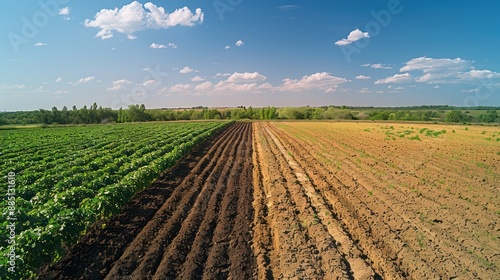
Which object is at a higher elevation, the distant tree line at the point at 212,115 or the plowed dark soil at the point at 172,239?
the distant tree line at the point at 212,115

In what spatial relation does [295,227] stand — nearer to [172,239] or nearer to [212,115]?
[172,239]

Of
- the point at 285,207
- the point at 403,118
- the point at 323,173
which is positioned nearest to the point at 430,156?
the point at 323,173

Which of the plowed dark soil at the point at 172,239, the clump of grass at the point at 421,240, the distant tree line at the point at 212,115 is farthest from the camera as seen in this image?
the distant tree line at the point at 212,115

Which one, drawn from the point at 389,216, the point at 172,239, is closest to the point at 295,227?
the point at 389,216

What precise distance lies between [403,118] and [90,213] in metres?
100

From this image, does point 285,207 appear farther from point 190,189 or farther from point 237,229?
point 190,189

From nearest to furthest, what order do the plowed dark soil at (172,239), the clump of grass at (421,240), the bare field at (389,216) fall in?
the plowed dark soil at (172,239)
the bare field at (389,216)
the clump of grass at (421,240)

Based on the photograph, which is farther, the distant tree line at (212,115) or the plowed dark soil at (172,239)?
the distant tree line at (212,115)

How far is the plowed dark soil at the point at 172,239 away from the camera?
20.2 ft

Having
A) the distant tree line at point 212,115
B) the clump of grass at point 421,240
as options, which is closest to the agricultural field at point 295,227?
the clump of grass at point 421,240

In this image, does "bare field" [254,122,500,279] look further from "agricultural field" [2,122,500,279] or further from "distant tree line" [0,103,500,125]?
"distant tree line" [0,103,500,125]

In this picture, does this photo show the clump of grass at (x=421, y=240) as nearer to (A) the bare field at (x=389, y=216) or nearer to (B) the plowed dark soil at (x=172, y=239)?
(A) the bare field at (x=389, y=216)

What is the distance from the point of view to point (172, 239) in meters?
7.68

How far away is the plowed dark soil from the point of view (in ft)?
20.2
